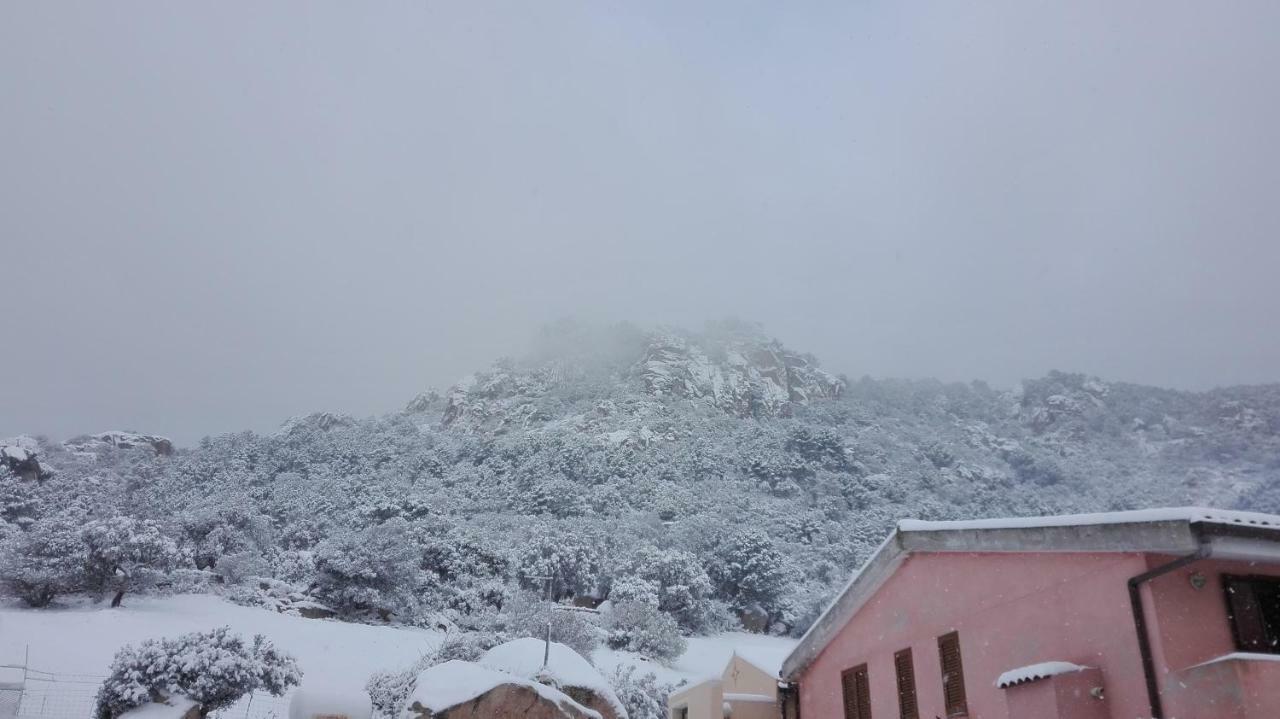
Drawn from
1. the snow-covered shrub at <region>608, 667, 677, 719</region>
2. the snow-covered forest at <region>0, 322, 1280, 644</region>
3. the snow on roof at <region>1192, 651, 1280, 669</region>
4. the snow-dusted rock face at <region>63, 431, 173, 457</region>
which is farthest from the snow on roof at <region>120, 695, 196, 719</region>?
the snow-dusted rock face at <region>63, 431, 173, 457</region>

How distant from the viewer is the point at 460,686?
1228cm

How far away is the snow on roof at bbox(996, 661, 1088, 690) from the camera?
746 centimetres

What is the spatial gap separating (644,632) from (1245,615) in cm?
2703

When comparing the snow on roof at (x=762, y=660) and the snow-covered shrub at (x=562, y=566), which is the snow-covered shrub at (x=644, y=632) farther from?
the snow on roof at (x=762, y=660)

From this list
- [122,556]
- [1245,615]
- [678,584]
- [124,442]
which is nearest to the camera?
[1245,615]

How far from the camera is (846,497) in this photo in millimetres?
65312

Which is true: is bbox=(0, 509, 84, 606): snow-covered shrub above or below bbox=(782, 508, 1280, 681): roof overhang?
above

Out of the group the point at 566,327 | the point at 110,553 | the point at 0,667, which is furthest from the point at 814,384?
the point at 0,667

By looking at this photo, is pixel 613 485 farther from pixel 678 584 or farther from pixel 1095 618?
pixel 1095 618

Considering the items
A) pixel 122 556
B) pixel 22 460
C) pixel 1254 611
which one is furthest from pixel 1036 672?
pixel 22 460

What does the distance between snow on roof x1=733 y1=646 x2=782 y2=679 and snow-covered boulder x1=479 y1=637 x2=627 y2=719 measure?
2854 mm

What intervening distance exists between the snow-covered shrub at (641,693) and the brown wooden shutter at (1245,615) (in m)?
18.2

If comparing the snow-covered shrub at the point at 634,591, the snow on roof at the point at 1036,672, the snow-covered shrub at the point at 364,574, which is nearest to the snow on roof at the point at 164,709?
the snow-covered shrub at the point at 364,574

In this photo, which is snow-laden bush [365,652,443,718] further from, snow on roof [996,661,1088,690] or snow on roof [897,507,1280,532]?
snow on roof [897,507,1280,532]
